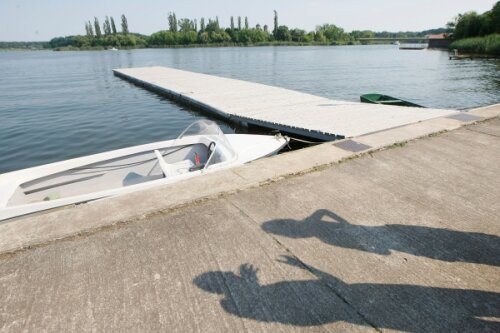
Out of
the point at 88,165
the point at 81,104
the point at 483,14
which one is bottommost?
the point at 81,104

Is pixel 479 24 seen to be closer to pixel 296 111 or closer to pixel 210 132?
pixel 296 111

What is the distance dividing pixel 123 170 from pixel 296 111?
788 centimetres

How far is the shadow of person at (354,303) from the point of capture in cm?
247

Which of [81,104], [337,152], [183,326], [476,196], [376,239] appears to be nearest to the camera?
[183,326]

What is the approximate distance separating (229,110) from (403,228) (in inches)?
437

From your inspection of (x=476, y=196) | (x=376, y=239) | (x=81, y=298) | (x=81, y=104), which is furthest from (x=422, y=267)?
(x=81, y=104)

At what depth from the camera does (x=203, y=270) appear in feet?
9.96

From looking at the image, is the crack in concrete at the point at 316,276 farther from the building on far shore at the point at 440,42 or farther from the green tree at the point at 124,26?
the green tree at the point at 124,26

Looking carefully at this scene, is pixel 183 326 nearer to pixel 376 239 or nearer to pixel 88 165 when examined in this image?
pixel 376 239

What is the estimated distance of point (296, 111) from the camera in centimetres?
1265

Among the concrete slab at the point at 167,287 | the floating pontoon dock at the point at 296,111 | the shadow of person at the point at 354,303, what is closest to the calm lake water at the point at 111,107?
the floating pontoon dock at the point at 296,111

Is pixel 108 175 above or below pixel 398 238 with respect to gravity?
below

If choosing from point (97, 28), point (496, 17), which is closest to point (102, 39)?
point (97, 28)

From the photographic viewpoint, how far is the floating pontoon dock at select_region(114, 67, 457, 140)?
9.24 m
